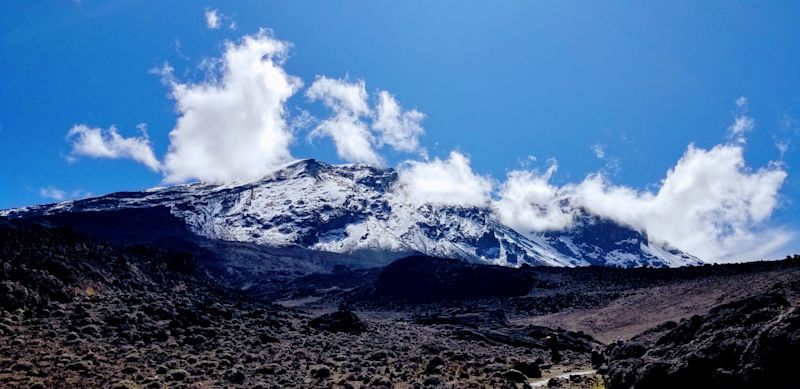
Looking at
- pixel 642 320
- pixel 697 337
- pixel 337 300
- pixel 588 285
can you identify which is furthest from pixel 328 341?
pixel 337 300

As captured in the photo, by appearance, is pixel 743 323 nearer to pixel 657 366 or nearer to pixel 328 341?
pixel 657 366

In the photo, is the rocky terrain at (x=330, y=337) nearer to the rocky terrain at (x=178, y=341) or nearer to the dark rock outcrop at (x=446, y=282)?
the rocky terrain at (x=178, y=341)

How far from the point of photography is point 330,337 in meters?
37.3

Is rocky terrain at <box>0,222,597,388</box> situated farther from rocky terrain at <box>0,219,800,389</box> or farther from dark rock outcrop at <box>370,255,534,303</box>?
dark rock outcrop at <box>370,255,534,303</box>

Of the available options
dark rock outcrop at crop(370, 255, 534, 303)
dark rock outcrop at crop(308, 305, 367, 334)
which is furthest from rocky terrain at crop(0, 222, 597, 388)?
dark rock outcrop at crop(370, 255, 534, 303)

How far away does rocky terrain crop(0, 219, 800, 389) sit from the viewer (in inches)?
515

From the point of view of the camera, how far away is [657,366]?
12.5 meters

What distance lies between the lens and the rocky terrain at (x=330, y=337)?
13086mm

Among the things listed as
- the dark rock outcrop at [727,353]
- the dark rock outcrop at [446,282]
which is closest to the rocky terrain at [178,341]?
the dark rock outcrop at [727,353]

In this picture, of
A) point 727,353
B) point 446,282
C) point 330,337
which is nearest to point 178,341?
point 330,337

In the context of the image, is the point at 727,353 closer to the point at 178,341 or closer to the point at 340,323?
the point at 178,341

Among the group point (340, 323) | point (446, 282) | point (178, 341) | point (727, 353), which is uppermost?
point (446, 282)

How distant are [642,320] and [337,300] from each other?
2437 inches

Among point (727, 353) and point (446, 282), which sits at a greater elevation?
point (446, 282)
